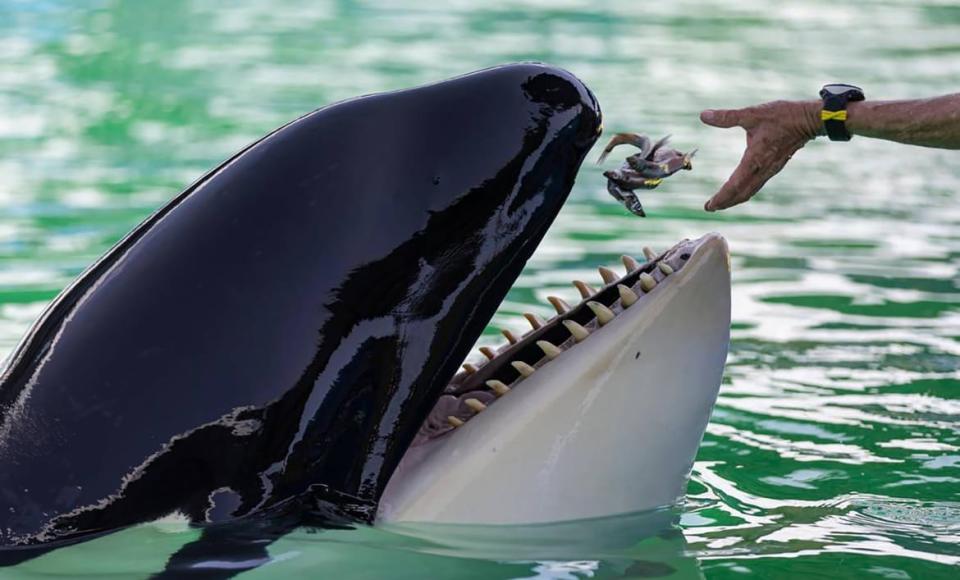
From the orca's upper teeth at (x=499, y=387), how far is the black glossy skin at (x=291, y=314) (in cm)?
21

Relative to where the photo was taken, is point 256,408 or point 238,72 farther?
point 238,72

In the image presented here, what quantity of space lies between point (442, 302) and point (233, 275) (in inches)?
17.2

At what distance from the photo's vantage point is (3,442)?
139 inches

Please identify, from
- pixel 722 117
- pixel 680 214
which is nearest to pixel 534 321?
pixel 722 117

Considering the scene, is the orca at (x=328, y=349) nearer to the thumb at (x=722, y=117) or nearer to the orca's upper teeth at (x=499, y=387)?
the orca's upper teeth at (x=499, y=387)

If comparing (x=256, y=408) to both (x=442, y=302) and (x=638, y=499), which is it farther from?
(x=638, y=499)

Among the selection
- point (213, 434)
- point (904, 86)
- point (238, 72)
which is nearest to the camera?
point (213, 434)

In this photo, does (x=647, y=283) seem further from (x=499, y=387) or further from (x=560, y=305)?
(x=499, y=387)

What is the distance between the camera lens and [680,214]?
1070 centimetres

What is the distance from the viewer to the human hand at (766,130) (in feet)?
16.8

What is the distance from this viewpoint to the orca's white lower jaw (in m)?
3.84

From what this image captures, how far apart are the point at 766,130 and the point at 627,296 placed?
1.43 meters

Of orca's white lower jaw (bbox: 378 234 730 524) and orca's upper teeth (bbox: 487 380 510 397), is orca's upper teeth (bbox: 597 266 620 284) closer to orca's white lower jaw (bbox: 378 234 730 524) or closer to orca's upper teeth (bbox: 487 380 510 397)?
orca's white lower jaw (bbox: 378 234 730 524)

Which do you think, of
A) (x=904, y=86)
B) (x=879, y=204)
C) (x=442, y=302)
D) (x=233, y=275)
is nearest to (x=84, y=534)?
(x=233, y=275)
